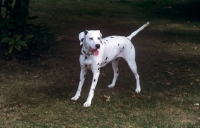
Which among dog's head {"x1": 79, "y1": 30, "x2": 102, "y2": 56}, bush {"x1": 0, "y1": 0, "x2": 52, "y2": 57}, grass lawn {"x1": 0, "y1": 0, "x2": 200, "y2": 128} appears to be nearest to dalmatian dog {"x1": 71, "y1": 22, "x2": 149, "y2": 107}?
dog's head {"x1": 79, "y1": 30, "x2": 102, "y2": 56}

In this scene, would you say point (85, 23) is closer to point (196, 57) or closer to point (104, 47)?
point (196, 57)

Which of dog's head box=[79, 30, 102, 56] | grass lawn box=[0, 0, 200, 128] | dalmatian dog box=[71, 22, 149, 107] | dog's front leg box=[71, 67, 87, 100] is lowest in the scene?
grass lawn box=[0, 0, 200, 128]

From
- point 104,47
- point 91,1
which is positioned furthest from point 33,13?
point 104,47

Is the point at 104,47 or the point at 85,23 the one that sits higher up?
the point at 104,47

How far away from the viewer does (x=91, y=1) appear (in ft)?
58.8

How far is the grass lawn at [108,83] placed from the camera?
5.61 metres

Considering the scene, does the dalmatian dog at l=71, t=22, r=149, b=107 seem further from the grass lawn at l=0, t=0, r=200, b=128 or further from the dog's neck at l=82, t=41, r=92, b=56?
the grass lawn at l=0, t=0, r=200, b=128

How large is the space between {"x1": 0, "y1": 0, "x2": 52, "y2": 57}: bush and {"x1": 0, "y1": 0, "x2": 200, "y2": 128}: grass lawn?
1.11ft

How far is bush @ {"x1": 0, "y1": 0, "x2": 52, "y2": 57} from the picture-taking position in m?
8.19

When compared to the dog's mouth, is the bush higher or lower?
lower

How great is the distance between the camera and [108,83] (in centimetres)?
736

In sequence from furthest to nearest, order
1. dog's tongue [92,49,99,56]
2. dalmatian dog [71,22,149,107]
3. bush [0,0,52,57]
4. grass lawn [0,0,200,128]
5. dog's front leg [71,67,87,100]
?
bush [0,0,52,57], dog's front leg [71,67,87,100], dog's tongue [92,49,99,56], dalmatian dog [71,22,149,107], grass lawn [0,0,200,128]

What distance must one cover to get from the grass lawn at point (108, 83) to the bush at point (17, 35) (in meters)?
0.34

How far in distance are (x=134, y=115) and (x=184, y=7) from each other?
1247 cm
